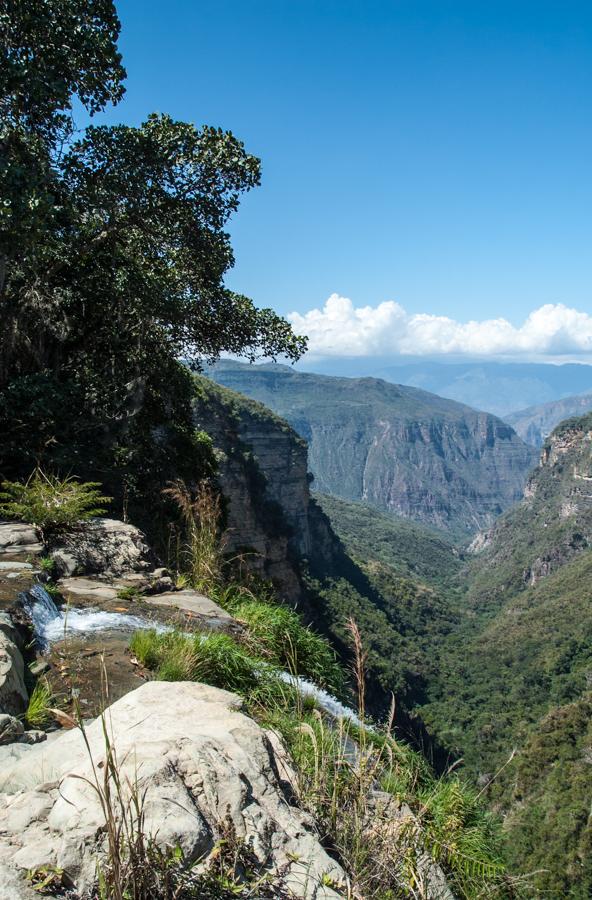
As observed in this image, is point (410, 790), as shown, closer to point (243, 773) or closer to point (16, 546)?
point (243, 773)

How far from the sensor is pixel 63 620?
5066 millimetres

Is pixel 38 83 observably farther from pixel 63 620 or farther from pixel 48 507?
pixel 63 620

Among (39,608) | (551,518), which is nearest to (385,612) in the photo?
(39,608)

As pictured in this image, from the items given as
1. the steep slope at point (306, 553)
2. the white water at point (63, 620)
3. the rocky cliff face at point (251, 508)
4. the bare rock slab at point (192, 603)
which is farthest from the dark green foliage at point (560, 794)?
the white water at point (63, 620)

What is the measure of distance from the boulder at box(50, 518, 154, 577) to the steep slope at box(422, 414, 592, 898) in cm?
443

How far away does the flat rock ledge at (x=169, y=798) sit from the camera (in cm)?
196

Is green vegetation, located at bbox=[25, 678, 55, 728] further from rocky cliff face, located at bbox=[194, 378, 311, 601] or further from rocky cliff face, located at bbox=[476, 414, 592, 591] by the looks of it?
rocky cliff face, located at bbox=[476, 414, 592, 591]

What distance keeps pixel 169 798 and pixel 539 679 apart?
78997 mm

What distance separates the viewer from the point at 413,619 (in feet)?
300

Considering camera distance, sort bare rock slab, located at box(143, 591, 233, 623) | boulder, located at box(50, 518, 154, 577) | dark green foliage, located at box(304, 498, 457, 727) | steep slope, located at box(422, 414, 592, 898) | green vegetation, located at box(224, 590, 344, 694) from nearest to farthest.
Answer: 1. green vegetation, located at box(224, 590, 344, 694)
2. bare rock slab, located at box(143, 591, 233, 623)
3. boulder, located at box(50, 518, 154, 577)
4. steep slope, located at box(422, 414, 592, 898)
5. dark green foliage, located at box(304, 498, 457, 727)

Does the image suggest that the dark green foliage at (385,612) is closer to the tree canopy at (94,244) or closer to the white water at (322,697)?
the tree canopy at (94,244)

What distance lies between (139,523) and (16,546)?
347cm

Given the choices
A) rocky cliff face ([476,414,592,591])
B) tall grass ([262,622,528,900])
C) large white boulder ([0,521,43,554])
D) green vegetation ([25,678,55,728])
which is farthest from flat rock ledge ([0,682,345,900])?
rocky cliff face ([476,414,592,591])

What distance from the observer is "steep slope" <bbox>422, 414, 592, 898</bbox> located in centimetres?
3045
